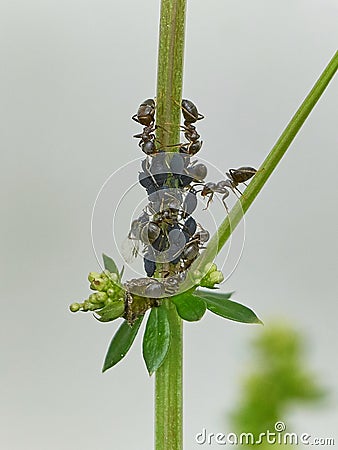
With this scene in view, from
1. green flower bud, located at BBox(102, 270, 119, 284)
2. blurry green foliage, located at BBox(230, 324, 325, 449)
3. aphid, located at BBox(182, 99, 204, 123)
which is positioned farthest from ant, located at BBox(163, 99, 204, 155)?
blurry green foliage, located at BBox(230, 324, 325, 449)

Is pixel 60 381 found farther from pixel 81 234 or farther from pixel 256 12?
pixel 256 12

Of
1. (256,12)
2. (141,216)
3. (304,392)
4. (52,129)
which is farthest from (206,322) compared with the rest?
(141,216)

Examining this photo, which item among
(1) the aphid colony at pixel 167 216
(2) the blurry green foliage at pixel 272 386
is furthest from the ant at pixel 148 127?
(2) the blurry green foliage at pixel 272 386

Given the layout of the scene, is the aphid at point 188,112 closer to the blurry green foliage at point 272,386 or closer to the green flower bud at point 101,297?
the green flower bud at point 101,297

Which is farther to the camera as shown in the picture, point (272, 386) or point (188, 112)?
point (272, 386)

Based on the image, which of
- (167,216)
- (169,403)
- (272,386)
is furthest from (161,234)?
(272,386)

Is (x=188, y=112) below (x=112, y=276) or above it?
above

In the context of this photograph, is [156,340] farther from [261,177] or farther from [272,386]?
[272,386]
